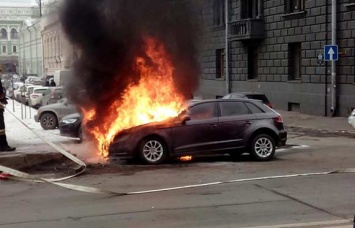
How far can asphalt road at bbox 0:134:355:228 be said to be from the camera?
6555 millimetres

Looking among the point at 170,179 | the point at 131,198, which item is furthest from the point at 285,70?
the point at 131,198

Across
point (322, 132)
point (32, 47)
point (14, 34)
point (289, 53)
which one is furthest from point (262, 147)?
point (14, 34)

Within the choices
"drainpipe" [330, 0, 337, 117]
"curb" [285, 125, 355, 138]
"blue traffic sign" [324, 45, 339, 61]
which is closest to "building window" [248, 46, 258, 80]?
"drainpipe" [330, 0, 337, 117]

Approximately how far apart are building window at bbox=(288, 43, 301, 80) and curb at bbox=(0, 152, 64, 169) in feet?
59.0

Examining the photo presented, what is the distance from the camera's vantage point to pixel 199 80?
12828mm

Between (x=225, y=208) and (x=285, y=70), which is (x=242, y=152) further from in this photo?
(x=285, y=70)

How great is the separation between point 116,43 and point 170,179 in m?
3.60

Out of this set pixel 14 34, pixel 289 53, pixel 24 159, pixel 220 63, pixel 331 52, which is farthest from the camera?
pixel 14 34

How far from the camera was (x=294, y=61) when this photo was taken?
27.4 m

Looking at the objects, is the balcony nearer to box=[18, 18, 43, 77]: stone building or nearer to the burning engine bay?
box=[18, 18, 43, 77]: stone building

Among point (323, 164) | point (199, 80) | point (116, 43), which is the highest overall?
point (116, 43)

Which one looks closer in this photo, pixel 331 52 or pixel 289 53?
pixel 331 52

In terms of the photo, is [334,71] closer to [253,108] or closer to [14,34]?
[253,108]

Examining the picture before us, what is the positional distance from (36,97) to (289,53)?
15524mm
